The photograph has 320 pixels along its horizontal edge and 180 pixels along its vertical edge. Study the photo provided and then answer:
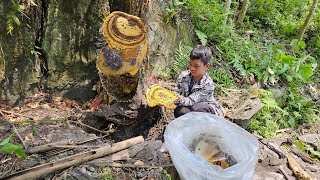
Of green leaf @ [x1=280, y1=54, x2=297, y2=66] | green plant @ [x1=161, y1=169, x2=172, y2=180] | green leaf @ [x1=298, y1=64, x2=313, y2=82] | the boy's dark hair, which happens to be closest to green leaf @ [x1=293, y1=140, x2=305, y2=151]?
green leaf @ [x1=298, y1=64, x2=313, y2=82]

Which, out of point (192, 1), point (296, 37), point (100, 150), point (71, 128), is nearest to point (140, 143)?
point (100, 150)

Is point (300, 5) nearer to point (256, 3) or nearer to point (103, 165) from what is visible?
point (256, 3)

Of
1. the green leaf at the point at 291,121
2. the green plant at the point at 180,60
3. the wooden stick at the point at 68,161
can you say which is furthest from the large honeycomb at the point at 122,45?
the green leaf at the point at 291,121

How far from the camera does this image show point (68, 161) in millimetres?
2543

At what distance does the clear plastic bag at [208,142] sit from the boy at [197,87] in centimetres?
32

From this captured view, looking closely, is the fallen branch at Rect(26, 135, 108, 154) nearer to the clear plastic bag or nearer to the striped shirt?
the clear plastic bag

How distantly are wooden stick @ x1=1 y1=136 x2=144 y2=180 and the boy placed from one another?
686 mm

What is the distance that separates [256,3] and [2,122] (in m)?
6.35

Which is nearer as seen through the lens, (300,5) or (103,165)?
(103,165)

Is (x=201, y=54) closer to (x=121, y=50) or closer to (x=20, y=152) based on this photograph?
(x=121, y=50)

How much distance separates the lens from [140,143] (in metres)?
2.91

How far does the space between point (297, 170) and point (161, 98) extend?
1725 millimetres

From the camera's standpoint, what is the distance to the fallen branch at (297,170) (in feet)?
11.1

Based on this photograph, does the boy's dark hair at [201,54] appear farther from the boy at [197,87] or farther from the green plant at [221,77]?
the green plant at [221,77]
